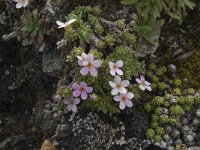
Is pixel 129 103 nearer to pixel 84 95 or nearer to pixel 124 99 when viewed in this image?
pixel 124 99

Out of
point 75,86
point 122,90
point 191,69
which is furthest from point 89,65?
point 191,69

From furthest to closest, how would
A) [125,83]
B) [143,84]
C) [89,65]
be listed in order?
[143,84]
[125,83]
[89,65]

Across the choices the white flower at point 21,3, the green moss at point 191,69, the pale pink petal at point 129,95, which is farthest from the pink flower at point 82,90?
the white flower at point 21,3

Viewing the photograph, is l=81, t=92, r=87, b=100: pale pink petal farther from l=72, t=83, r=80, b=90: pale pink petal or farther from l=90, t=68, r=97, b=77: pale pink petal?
l=90, t=68, r=97, b=77: pale pink petal

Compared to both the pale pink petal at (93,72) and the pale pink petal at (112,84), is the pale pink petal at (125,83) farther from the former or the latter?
the pale pink petal at (93,72)

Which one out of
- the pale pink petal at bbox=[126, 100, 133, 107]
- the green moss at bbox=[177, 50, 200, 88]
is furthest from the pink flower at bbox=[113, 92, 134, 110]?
the green moss at bbox=[177, 50, 200, 88]

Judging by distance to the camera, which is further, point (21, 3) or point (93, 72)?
point (21, 3)
